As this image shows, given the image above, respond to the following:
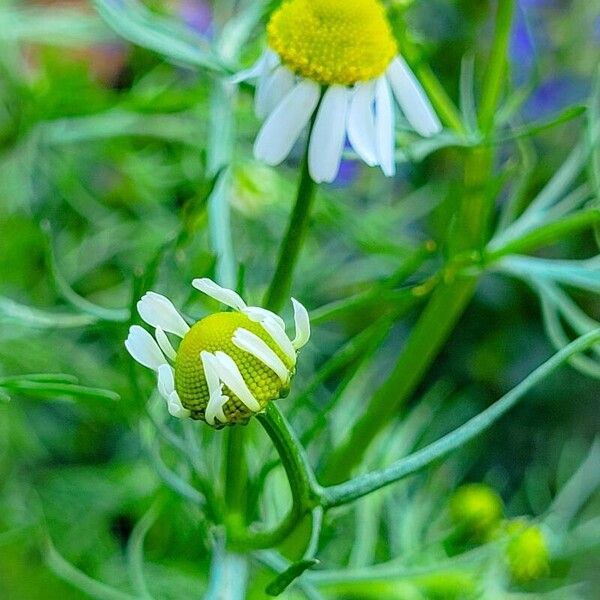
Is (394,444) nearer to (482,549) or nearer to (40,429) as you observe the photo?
(482,549)

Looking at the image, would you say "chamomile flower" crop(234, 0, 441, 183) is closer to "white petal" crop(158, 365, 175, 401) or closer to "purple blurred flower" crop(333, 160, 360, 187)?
"white petal" crop(158, 365, 175, 401)

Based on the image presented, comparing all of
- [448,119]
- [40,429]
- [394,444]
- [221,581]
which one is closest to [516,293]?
[394,444]

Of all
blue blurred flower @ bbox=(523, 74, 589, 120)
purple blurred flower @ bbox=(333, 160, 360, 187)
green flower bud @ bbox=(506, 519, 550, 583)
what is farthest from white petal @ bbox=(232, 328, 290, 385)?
blue blurred flower @ bbox=(523, 74, 589, 120)

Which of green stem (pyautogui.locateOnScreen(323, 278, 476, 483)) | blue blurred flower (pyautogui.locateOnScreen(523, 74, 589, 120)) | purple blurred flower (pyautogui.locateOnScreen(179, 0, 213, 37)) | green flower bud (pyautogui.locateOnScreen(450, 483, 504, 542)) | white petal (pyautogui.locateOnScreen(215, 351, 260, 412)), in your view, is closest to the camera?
white petal (pyautogui.locateOnScreen(215, 351, 260, 412))

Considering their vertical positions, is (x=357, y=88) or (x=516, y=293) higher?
(x=516, y=293)

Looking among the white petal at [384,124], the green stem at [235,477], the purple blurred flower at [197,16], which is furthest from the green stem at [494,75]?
the purple blurred flower at [197,16]

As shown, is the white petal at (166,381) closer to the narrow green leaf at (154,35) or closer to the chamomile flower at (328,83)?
the chamomile flower at (328,83)

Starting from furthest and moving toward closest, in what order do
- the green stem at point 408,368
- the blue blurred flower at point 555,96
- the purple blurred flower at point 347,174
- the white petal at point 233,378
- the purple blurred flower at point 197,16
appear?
1. the blue blurred flower at point 555,96
2. the purple blurred flower at point 197,16
3. the purple blurred flower at point 347,174
4. the green stem at point 408,368
5. the white petal at point 233,378
